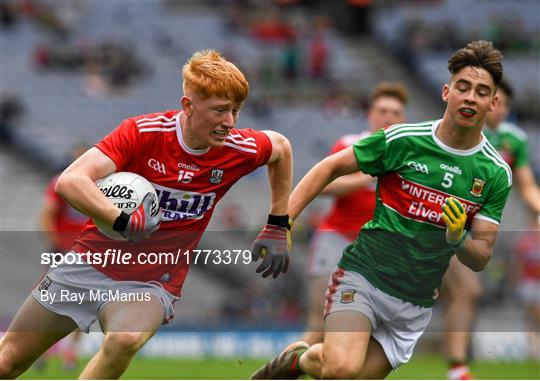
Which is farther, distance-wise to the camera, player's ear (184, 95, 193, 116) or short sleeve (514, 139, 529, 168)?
short sleeve (514, 139, 529, 168)

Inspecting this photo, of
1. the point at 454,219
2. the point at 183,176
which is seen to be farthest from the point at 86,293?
the point at 454,219

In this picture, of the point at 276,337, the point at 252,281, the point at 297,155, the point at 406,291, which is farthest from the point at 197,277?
the point at 406,291

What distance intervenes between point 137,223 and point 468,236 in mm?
1820

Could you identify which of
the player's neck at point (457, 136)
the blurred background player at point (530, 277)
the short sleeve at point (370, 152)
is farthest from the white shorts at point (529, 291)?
the short sleeve at point (370, 152)

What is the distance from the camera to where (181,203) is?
20.4ft

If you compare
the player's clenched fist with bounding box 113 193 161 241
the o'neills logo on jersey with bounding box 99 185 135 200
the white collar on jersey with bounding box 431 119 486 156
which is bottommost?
the player's clenched fist with bounding box 113 193 161 241

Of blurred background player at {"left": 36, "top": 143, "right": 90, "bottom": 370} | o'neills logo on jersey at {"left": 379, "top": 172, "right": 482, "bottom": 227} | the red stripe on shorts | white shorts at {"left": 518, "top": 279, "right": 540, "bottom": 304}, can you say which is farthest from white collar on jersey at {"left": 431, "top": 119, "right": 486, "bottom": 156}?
white shorts at {"left": 518, "top": 279, "right": 540, "bottom": 304}

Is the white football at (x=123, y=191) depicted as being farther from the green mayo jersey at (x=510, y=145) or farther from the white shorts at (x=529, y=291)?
the white shorts at (x=529, y=291)

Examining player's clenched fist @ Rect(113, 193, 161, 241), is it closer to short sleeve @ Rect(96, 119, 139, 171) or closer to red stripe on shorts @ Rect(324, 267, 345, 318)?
short sleeve @ Rect(96, 119, 139, 171)

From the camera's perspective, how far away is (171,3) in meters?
25.8

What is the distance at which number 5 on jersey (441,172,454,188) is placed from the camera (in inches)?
250

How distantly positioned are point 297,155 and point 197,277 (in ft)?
16.8

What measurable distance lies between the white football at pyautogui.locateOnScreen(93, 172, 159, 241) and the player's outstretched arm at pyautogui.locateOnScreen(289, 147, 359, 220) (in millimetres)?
893

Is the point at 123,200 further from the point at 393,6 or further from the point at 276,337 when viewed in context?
the point at 393,6
